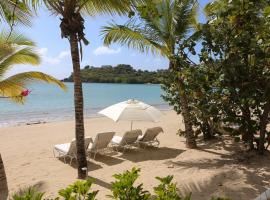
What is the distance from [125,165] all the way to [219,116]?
110 inches

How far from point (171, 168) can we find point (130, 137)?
2.47m

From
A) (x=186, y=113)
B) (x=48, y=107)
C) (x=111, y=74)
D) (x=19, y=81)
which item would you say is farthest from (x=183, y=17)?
(x=111, y=74)

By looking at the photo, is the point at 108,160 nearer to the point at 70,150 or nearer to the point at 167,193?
the point at 70,150

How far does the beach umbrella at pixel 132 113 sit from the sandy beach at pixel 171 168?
3.42 feet

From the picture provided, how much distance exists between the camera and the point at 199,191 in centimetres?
682

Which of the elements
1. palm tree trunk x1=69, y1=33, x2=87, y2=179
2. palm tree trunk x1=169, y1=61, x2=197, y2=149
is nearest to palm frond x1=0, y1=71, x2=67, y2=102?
palm tree trunk x1=69, y1=33, x2=87, y2=179

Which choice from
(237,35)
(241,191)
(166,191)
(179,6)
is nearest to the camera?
(166,191)

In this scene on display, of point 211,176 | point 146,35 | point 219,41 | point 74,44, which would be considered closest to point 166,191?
point 211,176

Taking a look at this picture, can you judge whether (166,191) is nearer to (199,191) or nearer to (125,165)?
(199,191)

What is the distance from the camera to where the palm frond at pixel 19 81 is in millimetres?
7699

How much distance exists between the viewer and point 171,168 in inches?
342

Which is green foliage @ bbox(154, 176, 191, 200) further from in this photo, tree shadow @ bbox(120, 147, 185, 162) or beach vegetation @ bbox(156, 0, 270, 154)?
tree shadow @ bbox(120, 147, 185, 162)

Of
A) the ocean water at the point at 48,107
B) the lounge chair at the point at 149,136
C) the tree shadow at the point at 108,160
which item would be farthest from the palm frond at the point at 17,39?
the lounge chair at the point at 149,136

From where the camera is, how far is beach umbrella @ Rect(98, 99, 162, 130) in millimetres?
10992
